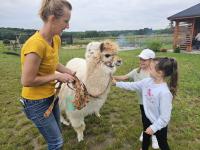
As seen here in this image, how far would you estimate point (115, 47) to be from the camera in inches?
122

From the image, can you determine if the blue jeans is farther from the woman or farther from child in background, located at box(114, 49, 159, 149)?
child in background, located at box(114, 49, 159, 149)

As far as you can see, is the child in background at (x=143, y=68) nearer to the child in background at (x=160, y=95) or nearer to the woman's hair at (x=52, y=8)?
the child in background at (x=160, y=95)

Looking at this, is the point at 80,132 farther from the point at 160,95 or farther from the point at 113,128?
the point at 160,95

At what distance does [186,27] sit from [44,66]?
20461 millimetres

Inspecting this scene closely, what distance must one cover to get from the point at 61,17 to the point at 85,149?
84.5 inches

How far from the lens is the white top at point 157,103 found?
2.45 meters

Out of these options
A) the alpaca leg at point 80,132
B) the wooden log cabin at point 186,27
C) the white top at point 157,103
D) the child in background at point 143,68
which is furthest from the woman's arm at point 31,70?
the wooden log cabin at point 186,27

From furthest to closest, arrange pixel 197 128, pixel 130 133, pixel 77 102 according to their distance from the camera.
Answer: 1. pixel 197 128
2. pixel 130 133
3. pixel 77 102

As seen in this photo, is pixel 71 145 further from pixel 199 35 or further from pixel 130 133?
pixel 199 35

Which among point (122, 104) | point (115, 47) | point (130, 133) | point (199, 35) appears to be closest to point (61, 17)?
point (115, 47)

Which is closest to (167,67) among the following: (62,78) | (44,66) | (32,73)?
(62,78)

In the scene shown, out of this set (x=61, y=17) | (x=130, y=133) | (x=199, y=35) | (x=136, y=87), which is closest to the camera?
(x=61, y=17)

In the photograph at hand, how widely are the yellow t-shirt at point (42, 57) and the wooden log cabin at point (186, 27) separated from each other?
59.5 ft

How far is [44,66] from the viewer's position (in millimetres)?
2027
